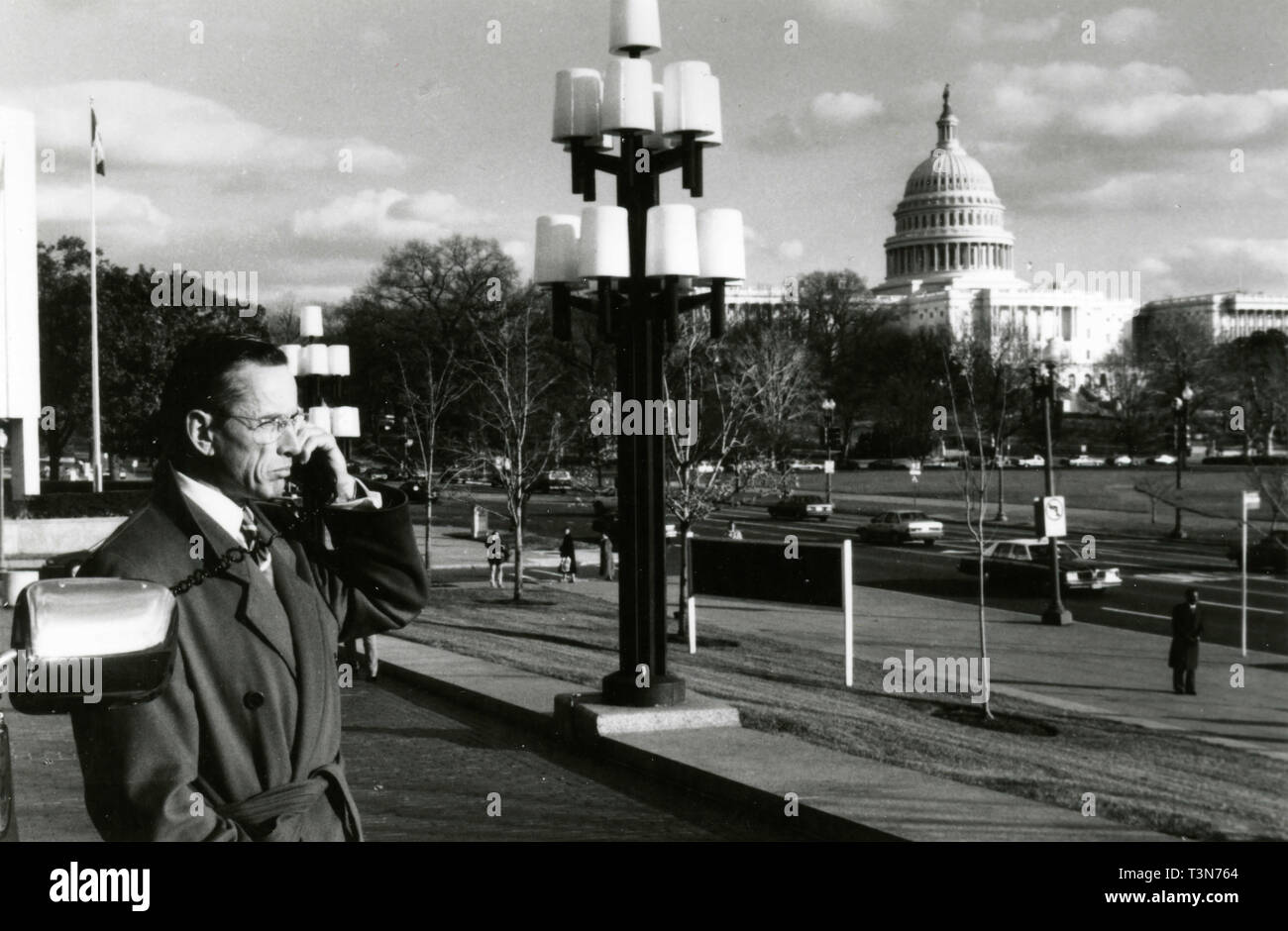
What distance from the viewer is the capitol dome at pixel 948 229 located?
108 metres

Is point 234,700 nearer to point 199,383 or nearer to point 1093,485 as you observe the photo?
point 199,383

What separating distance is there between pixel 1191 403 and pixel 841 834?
42.5m

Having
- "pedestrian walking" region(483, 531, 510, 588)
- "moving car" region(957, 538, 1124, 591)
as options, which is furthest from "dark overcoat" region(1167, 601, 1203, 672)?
"pedestrian walking" region(483, 531, 510, 588)

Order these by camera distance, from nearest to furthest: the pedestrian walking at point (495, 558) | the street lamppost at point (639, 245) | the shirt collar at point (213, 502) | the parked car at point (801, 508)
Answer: the shirt collar at point (213, 502), the street lamppost at point (639, 245), the pedestrian walking at point (495, 558), the parked car at point (801, 508)

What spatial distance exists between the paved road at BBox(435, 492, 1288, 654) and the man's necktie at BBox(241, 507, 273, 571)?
21.8 meters

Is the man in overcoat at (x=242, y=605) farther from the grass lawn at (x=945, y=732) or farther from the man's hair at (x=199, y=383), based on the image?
the grass lawn at (x=945, y=732)

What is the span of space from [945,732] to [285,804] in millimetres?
9807

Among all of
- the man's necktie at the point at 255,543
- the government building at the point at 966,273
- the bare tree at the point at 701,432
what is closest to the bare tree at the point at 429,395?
the bare tree at the point at 701,432

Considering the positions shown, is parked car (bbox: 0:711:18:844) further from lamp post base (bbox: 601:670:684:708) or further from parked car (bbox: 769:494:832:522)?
parked car (bbox: 769:494:832:522)

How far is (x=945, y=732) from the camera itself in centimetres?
1173

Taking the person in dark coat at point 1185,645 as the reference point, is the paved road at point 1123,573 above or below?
below

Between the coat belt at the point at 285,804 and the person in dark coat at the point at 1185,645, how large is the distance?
15.8 meters

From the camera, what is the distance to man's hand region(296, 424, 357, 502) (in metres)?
2.80
